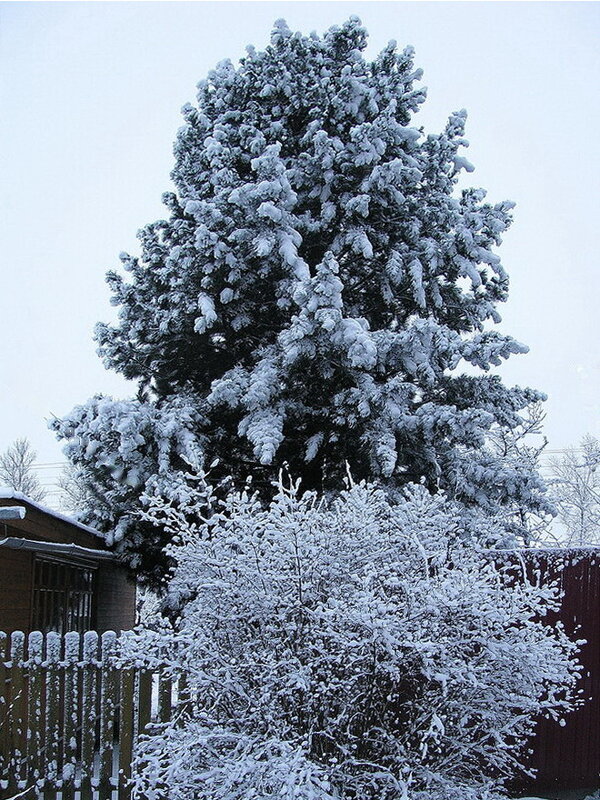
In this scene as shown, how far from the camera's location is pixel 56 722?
6.66 m

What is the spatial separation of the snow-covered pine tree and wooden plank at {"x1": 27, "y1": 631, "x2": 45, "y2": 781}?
11.2 feet

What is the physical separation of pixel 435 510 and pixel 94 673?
2933 millimetres

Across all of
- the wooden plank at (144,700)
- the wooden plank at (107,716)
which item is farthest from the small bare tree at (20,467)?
the wooden plank at (144,700)

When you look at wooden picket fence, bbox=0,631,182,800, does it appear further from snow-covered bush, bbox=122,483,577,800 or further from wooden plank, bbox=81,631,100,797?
snow-covered bush, bbox=122,483,577,800

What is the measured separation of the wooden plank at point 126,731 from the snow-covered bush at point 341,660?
1076 millimetres

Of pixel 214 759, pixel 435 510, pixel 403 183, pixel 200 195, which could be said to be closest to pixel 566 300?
pixel 403 183

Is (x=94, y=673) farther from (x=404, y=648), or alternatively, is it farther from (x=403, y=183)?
(x=403, y=183)

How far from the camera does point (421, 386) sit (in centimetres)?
1133

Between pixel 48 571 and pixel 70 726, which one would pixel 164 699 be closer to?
pixel 70 726

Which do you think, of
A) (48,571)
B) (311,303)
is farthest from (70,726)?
(311,303)

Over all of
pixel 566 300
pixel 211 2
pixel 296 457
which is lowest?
pixel 296 457

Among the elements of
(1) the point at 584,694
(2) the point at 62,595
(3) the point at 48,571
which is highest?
(3) the point at 48,571

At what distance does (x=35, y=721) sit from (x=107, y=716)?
0.56 m

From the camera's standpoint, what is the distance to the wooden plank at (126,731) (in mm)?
5930
